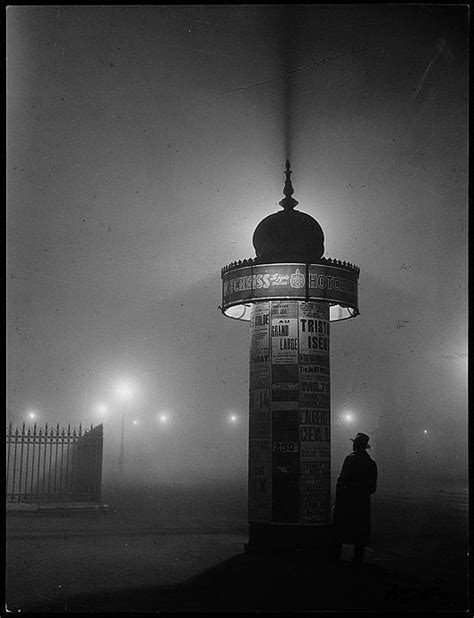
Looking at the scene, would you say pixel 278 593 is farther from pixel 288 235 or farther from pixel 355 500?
pixel 288 235

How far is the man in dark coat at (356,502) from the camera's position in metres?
10.9

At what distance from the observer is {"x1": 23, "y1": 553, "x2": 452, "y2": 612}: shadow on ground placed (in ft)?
26.8

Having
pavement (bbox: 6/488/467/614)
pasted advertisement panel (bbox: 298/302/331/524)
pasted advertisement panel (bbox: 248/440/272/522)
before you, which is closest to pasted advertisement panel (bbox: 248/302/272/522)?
pasted advertisement panel (bbox: 248/440/272/522)

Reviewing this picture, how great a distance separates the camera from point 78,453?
21.7 meters

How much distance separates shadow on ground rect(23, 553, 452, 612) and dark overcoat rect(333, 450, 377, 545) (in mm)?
529

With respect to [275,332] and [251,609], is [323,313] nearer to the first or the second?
[275,332]

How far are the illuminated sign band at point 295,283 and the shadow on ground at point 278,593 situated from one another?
432cm

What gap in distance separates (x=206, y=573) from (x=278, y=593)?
1647 millimetres

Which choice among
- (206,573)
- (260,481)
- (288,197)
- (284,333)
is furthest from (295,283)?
(206,573)

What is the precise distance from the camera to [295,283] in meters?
12.4

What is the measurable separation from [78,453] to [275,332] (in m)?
11.3

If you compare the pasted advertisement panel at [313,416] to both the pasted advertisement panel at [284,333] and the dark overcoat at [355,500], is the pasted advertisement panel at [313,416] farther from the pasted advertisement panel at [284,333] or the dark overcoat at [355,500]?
the dark overcoat at [355,500]

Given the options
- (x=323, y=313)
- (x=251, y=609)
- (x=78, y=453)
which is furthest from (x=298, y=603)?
(x=78, y=453)

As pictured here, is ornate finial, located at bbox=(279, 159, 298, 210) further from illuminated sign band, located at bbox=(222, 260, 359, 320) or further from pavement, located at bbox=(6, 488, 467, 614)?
pavement, located at bbox=(6, 488, 467, 614)
